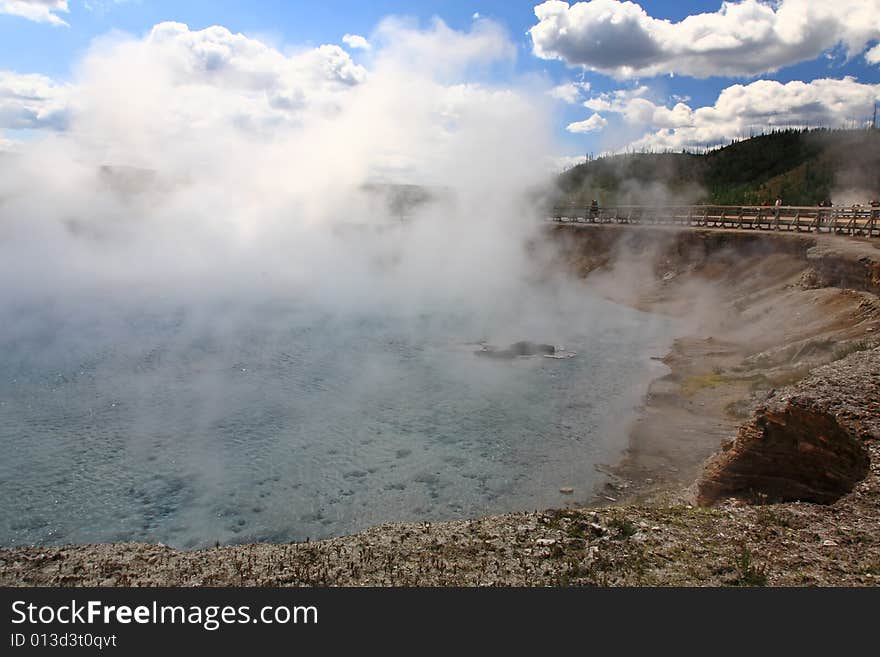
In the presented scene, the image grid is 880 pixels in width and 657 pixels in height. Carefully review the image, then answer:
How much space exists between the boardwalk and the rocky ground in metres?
10.7

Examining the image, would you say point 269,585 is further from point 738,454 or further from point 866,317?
point 866,317

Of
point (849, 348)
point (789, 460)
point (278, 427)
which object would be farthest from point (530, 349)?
point (789, 460)

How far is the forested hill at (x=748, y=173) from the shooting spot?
53559 mm

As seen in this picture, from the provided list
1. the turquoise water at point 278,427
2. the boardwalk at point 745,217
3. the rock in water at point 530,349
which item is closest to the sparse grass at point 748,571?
the turquoise water at point 278,427

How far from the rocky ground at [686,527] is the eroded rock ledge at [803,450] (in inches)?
0.8

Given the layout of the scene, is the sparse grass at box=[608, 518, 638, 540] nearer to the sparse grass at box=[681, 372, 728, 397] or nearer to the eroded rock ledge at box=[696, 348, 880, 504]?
the eroded rock ledge at box=[696, 348, 880, 504]

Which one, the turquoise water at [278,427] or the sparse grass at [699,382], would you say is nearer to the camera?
the turquoise water at [278,427]

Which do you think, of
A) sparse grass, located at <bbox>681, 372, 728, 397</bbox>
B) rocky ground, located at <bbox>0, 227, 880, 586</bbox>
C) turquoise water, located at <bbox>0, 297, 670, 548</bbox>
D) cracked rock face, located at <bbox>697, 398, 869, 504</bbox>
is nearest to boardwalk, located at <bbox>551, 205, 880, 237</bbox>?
turquoise water, located at <bbox>0, 297, 670, 548</bbox>

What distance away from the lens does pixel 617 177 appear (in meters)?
78.6

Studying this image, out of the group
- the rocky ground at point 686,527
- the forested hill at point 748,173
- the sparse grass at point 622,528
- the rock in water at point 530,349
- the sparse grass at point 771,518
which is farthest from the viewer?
the forested hill at point 748,173

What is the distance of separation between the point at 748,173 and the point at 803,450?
258 ft

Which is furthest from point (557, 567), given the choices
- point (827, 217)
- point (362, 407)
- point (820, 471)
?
point (827, 217)

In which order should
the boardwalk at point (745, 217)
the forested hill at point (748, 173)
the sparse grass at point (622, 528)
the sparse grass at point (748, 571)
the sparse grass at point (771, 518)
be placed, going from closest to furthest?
the sparse grass at point (748, 571)
the sparse grass at point (622, 528)
the sparse grass at point (771, 518)
the boardwalk at point (745, 217)
the forested hill at point (748, 173)

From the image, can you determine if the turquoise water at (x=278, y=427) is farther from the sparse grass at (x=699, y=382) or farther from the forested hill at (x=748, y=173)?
the forested hill at (x=748, y=173)
